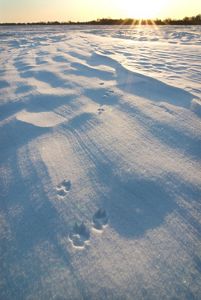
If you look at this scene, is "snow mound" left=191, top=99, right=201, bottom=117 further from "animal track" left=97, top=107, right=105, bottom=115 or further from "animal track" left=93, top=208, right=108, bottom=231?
"animal track" left=93, top=208, right=108, bottom=231

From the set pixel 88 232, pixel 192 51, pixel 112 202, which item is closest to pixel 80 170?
Answer: pixel 112 202

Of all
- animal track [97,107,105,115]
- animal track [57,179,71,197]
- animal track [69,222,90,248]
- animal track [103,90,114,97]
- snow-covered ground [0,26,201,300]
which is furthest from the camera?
animal track [103,90,114,97]

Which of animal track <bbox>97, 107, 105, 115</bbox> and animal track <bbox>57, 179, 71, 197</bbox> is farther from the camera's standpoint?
animal track <bbox>97, 107, 105, 115</bbox>

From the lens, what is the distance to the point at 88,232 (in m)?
1.07

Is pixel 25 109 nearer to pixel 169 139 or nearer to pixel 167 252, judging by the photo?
pixel 169 139

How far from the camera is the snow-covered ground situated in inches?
35.9

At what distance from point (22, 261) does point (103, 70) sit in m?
2.16

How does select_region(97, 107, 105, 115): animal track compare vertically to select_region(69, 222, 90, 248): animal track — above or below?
above

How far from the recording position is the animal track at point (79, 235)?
3.38 ft

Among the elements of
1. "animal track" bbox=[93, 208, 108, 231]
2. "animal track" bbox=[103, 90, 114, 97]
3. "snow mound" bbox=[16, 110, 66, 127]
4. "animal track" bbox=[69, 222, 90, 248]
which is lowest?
"animal track" bbox=[69, 222, 90, 248]

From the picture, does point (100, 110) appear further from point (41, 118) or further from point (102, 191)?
point (102, 191)

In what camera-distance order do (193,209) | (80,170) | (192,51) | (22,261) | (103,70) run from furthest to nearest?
(192,51) → (103,70) → (80,170) → (193,209) → (22,261)

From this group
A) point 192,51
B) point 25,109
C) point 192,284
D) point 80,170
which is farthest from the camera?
point 192,51

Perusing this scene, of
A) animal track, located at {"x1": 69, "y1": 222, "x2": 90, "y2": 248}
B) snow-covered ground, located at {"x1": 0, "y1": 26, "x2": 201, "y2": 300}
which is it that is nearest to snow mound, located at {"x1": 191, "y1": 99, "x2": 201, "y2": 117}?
snow-covered ground, located at {"x1": 0, "y1": 26, "x2": 201, "y2": 300}
